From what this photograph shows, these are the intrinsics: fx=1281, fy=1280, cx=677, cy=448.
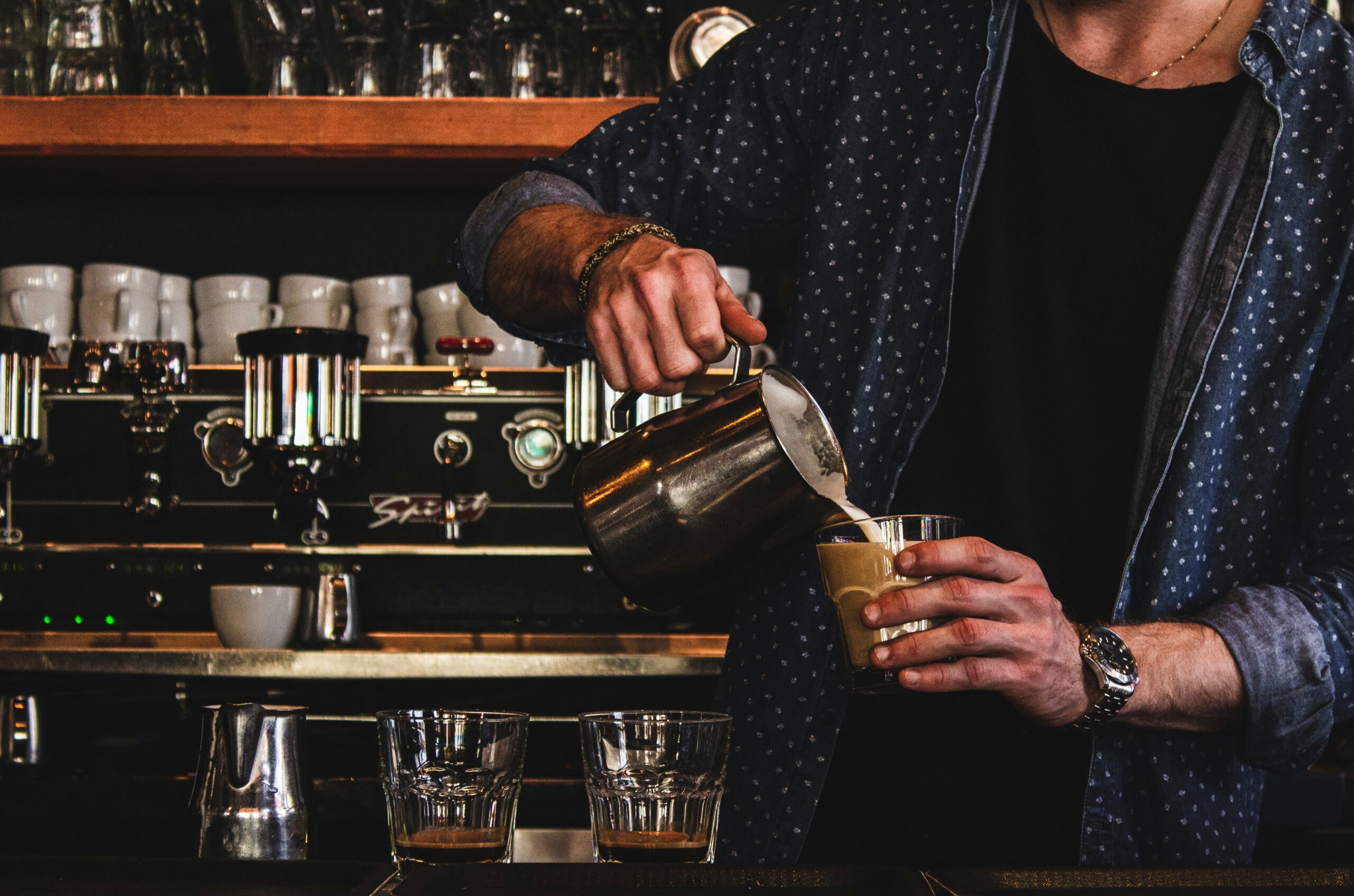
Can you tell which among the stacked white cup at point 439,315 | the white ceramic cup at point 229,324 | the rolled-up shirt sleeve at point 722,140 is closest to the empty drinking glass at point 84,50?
the white ceramic cup at point 229,324

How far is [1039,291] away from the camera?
1174 mm

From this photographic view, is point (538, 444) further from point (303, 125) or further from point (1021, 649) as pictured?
point (1021, 649)

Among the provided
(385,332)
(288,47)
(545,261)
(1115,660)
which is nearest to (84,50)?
(288,47)

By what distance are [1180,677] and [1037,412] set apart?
27 cm

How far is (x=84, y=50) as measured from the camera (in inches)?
102

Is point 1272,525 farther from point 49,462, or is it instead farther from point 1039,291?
point 49,462

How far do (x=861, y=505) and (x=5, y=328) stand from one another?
1703 millimetres

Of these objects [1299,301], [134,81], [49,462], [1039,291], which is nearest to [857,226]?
[1039,291]

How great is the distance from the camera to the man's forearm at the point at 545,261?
3.56 ft

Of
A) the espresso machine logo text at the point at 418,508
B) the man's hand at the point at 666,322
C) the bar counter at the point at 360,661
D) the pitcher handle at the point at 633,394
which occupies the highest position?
the man's hand at the point at 666,322

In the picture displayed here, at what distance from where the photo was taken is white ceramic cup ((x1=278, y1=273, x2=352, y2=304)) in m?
2.50

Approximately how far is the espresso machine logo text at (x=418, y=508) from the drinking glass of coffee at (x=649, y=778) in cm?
166

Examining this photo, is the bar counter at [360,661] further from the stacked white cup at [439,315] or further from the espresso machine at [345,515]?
the stacked white cup at [439,315]

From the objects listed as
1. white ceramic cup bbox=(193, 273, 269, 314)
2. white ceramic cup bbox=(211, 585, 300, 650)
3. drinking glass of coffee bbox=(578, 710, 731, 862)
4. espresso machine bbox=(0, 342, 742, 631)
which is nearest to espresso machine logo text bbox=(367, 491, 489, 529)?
espresso machine bbox=(0, 342, 742, 631)
